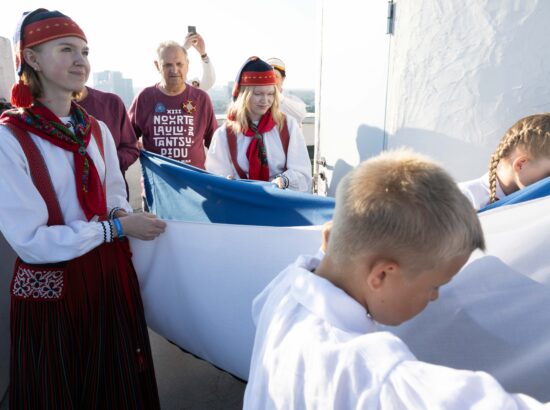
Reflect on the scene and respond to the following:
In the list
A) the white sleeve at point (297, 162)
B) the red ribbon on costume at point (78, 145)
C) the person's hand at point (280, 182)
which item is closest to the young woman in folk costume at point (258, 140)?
the white sleeve at point (297, 162)

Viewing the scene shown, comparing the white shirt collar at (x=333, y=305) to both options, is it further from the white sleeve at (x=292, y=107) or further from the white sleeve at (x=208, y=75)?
the white sleeve at (x=292, y=107)

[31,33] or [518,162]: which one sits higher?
[31,33]

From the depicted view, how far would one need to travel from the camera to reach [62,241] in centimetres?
153

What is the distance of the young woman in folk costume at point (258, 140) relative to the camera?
2.81 metres

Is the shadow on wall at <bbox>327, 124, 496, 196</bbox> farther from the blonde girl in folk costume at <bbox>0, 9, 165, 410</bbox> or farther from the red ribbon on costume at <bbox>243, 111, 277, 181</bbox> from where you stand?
the blonde girl in folk costume at <bbox>0, 9, 165, 410</bbox>

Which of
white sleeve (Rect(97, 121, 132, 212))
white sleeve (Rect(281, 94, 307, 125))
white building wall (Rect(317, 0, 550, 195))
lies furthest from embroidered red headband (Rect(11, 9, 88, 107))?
white sleeve (Rect(281, 94, 307, 125))

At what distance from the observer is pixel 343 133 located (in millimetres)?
3348

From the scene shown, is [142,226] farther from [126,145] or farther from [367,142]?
[367,142]

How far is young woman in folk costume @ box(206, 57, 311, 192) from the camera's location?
281 cm

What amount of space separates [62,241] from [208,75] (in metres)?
2.81

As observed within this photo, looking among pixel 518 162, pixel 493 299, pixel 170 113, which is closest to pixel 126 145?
pixel 170 113

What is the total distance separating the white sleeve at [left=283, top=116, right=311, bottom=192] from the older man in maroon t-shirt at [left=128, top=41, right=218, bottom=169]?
2.55 ft

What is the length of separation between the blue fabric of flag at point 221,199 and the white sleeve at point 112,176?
0.35 meters

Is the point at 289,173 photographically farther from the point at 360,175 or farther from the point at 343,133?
the point at 360,175
